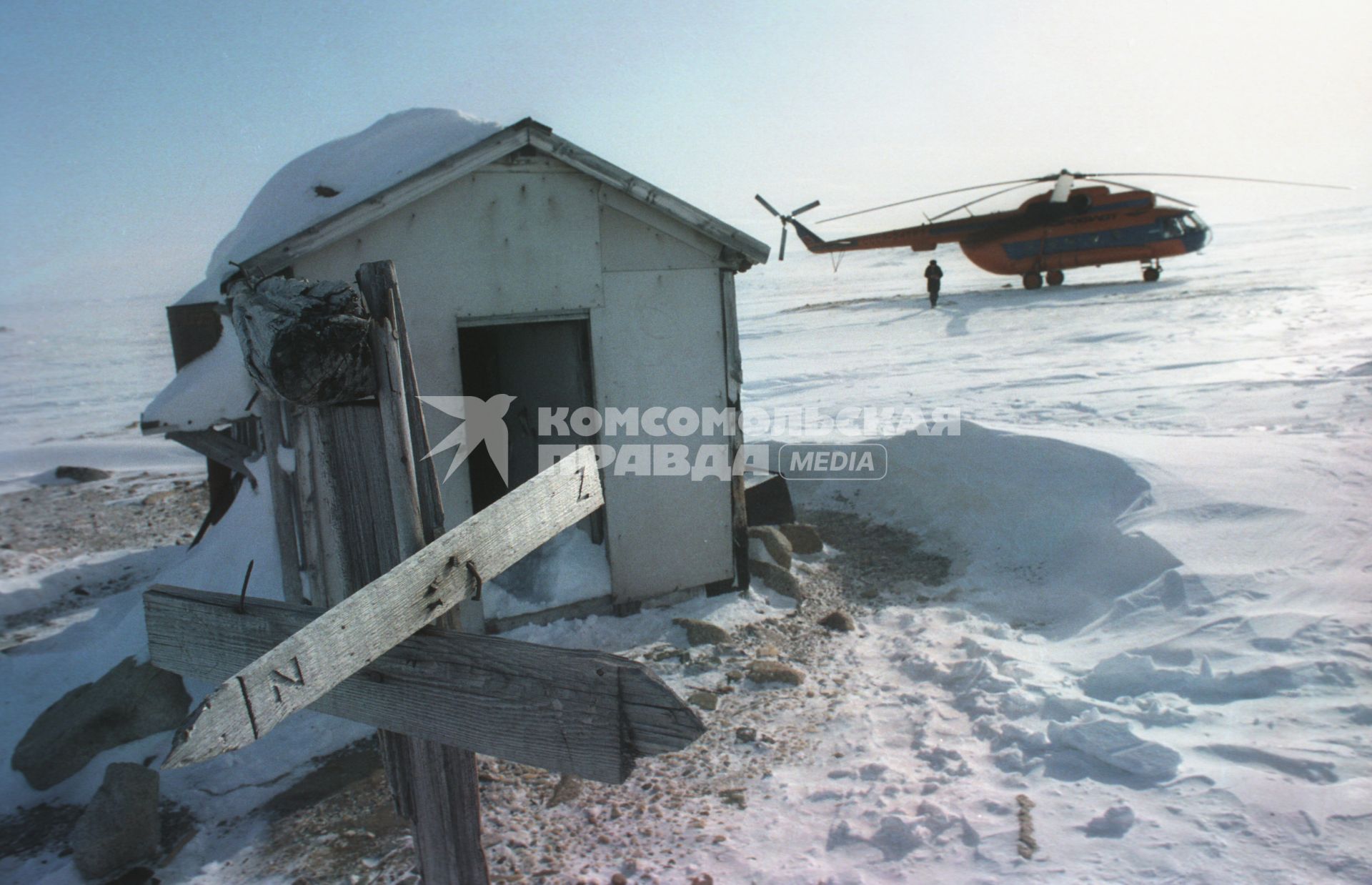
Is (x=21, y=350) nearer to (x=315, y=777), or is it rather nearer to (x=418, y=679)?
(x=315, y=777)

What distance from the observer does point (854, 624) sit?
6.68m

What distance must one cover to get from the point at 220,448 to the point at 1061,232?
2605 cm

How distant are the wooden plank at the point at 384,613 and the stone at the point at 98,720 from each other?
4.77 metres

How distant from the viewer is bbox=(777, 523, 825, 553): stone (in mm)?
8398

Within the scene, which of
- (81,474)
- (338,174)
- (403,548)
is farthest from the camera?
(81,474)

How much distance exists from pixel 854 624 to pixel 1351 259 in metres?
31.3

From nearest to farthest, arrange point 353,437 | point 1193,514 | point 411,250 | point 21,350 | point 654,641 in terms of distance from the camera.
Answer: point 353,437 → point 411,250 → point 654,641 → point 1193,514 → point 21,350

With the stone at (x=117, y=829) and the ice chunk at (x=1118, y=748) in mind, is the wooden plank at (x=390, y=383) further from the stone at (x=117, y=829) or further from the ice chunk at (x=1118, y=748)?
the ice chunk at (x=1118, y=748)

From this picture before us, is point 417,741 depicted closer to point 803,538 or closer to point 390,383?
point 390,383

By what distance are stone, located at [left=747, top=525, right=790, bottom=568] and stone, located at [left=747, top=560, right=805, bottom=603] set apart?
6.4 inches

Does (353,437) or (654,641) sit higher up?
(353,437)

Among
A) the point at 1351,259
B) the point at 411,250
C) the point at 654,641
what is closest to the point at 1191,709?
the point at 654,641

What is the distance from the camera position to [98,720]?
5426 millimetres

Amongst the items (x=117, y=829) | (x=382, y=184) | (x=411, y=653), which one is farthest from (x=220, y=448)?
(x=411, y=653)
